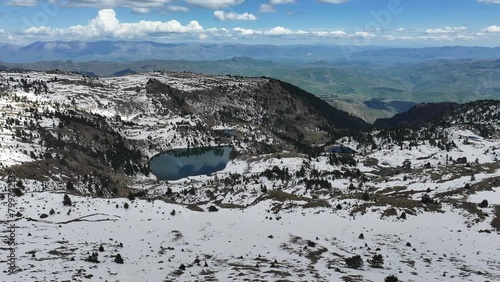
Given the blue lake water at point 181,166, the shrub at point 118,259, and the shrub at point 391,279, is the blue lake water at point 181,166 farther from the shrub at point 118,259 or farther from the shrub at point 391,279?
the shrub at point 391,279

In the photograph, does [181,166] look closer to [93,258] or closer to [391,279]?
[93,258]

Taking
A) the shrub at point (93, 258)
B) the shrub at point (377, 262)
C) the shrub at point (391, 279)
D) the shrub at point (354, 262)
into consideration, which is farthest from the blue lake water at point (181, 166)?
the shrub at point (391, 279)

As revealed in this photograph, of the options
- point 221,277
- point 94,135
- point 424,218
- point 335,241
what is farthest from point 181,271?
point 94,135

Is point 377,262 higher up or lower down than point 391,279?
lower down

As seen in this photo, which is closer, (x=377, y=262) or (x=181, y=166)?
(x=377, y=262)

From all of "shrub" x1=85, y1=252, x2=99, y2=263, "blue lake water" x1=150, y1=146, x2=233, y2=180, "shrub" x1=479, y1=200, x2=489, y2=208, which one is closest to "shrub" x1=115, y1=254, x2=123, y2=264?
"shrub" x1=85, y1=252, x2=99, y2=263

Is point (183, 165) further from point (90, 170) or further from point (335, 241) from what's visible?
point (335, 241)

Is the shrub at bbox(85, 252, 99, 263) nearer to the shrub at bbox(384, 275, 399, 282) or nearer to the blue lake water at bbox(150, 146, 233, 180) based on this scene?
the shrub at bbox(384, 275, 399, 282)

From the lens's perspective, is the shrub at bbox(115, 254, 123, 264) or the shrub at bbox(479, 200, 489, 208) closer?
the shrub at bbox(115, 254, 123, 264)

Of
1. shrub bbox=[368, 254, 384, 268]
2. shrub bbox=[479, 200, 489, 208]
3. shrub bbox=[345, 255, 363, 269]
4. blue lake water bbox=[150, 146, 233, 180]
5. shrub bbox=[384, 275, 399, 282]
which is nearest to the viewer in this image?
shrub bbox=[384, 275, 399, 282]

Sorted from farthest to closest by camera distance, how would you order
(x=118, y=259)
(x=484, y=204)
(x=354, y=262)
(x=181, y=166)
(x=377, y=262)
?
(x=181, y=166) → (x=484, y=204) → (x=377, y=262) → (x=354, y=262) → (x=118, y=259)

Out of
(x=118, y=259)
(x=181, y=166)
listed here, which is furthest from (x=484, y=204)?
(x=181, y=166)
